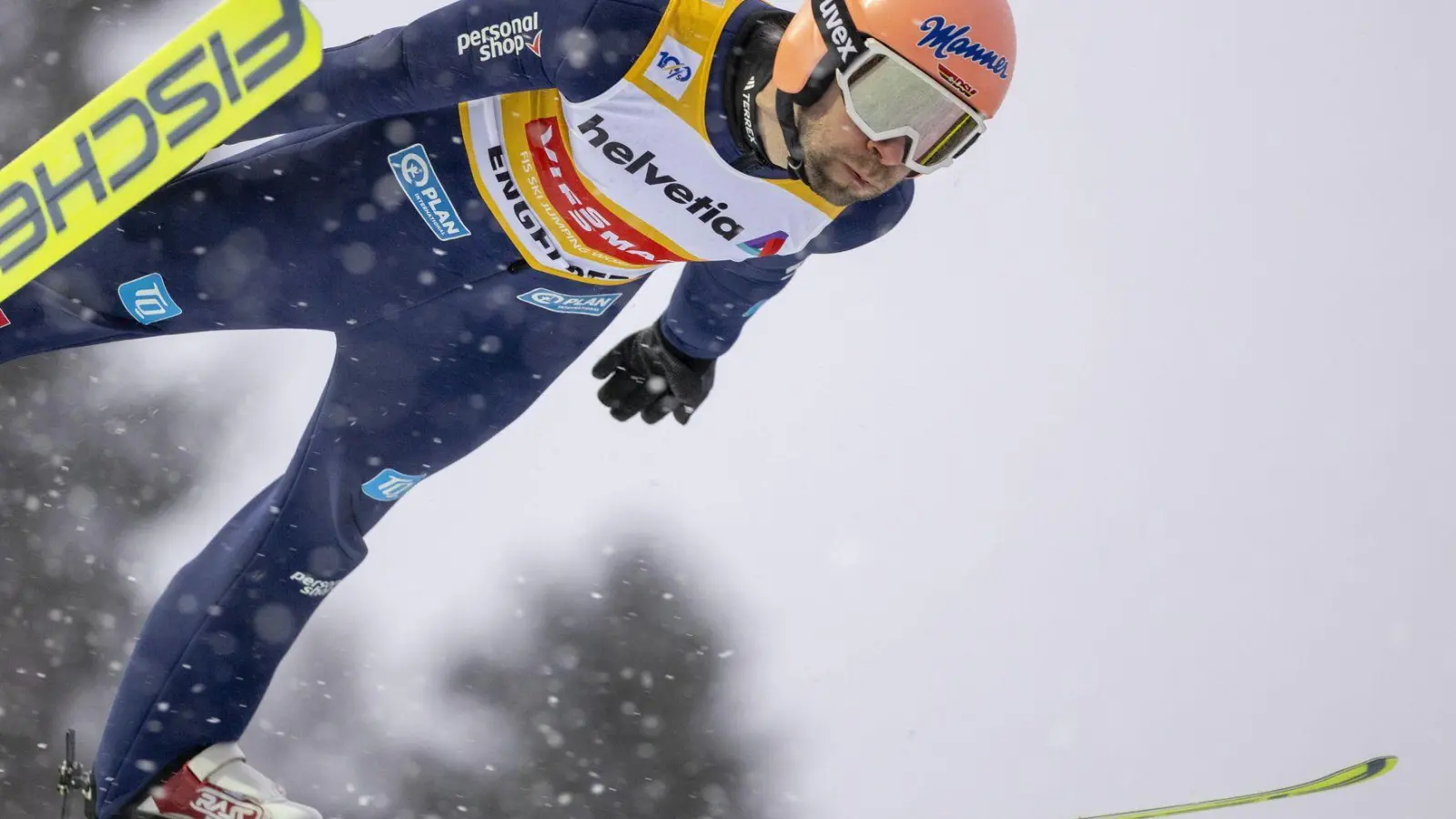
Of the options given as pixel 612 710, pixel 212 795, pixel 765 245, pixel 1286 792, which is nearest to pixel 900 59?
pixel 765 245

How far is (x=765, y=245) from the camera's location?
1.90 m

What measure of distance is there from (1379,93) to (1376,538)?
1751 mm

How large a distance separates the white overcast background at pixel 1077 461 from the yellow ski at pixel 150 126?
3165mm

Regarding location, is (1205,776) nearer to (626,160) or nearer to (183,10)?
(626,160)

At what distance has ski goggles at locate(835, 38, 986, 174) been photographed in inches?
60.3

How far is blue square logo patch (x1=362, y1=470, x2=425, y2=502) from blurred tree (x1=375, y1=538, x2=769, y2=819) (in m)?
2.90

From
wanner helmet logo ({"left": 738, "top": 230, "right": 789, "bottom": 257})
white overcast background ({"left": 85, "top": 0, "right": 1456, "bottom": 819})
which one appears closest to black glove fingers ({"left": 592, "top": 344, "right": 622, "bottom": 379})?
wanner helmet logo ({"left": 738, "top": 230, "right": 789, "bottom": 257})

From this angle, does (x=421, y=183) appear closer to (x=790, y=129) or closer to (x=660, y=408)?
(x=790, y=129)

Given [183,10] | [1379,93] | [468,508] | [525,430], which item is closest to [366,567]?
[468,508]

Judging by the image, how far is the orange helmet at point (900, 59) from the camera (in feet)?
4.99

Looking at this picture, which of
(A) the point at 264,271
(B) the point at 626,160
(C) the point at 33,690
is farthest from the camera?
(C) the point at 33,690

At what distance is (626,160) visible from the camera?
1721 mm

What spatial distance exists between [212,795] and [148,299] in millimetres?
837

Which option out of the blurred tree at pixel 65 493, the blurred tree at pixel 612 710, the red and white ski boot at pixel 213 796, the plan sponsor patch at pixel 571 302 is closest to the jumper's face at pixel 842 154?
the plan sponsor patch at pixel 571 302
